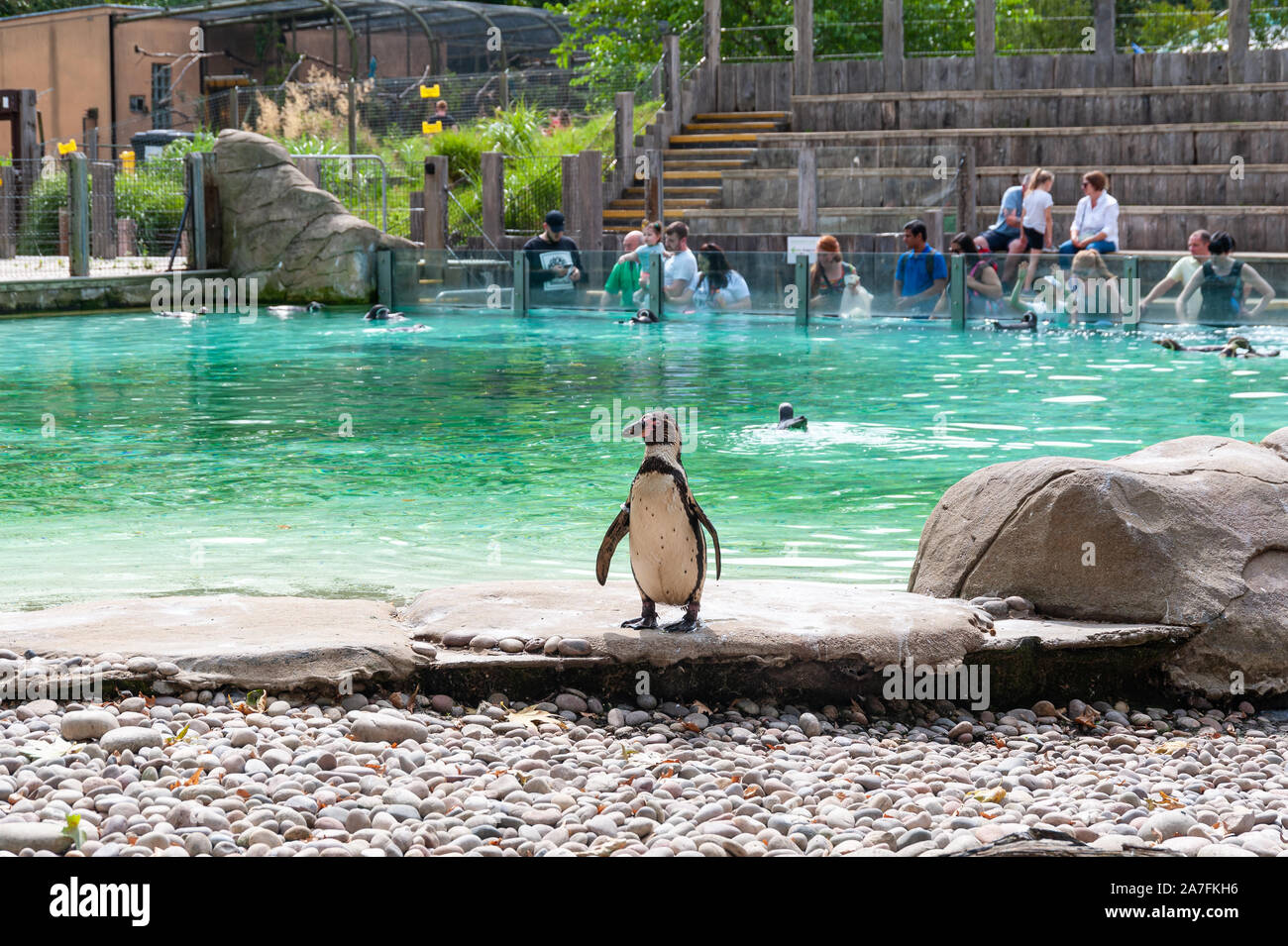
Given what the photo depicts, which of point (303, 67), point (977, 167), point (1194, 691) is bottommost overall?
point (1194, 691)

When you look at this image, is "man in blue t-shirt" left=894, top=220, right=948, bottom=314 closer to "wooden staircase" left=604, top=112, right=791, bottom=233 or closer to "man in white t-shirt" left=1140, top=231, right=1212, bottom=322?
"man in white t-shirt" left=1140, top=231, right=1212, bottom=322

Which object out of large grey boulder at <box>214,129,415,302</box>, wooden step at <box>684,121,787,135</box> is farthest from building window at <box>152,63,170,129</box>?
wooden step at <box>684,121,787,135</box>

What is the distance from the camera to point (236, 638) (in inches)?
207

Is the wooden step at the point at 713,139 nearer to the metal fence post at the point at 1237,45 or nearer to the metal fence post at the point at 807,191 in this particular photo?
the metal fence post at the point at 807,191

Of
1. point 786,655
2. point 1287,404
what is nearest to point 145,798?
point 786,655

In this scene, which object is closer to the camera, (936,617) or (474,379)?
(936,617)

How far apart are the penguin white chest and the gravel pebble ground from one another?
0.40 meters

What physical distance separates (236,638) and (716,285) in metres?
15.7

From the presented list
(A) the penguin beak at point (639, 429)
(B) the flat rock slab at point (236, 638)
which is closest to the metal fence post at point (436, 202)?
(B) the flat rock slab at point (236, 638)

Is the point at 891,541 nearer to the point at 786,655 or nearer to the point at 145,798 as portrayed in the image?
the point at 786,655

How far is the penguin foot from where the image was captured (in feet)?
17.4

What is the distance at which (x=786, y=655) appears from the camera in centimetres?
525

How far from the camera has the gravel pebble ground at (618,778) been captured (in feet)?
Result: 12.2
